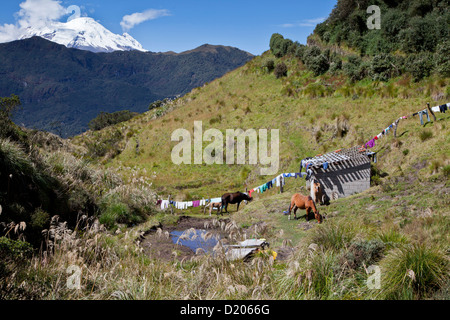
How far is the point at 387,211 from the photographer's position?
31.2 ft

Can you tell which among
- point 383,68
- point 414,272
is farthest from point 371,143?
point 414,272

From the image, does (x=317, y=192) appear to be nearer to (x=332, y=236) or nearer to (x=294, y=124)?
(x=332, y=236)

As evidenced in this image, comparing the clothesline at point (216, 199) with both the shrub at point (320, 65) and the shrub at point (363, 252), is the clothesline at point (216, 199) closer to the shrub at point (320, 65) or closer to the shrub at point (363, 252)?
the shrub at point (363, 252)

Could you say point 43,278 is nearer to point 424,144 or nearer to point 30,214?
point 30,214

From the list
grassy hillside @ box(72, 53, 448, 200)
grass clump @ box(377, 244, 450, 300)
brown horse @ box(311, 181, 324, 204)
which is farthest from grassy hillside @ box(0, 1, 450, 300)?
brown horse @ box(311, 181, 324, 204)
